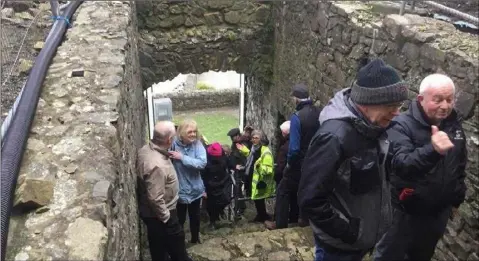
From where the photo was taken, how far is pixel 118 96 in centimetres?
328

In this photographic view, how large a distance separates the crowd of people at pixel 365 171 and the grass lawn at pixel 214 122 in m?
10.6

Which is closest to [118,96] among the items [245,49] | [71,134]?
[71,134]

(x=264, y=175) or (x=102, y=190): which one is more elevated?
(x=102, y=190)

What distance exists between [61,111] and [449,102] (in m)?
2.67

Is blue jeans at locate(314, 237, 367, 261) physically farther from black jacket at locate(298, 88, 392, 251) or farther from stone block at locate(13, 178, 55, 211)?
stone block at locate(13, 178, 55, 211)

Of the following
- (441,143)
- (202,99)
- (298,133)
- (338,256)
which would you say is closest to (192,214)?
(298,133)

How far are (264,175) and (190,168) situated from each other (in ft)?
4.54

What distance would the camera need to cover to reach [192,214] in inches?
201

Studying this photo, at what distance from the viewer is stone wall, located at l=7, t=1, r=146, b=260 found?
188cm

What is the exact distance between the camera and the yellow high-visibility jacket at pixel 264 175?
5.48 m

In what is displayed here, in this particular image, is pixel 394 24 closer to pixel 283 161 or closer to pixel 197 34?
pixel 283 161

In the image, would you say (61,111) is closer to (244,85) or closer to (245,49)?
(245,49)

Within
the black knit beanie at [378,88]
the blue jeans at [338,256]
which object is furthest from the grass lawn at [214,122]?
the black knit beanie at [378,88]

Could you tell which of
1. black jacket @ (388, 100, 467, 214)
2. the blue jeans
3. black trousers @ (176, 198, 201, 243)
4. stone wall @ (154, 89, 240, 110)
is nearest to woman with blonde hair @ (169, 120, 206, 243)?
black trousers @ (176, 198, 201, 243)
